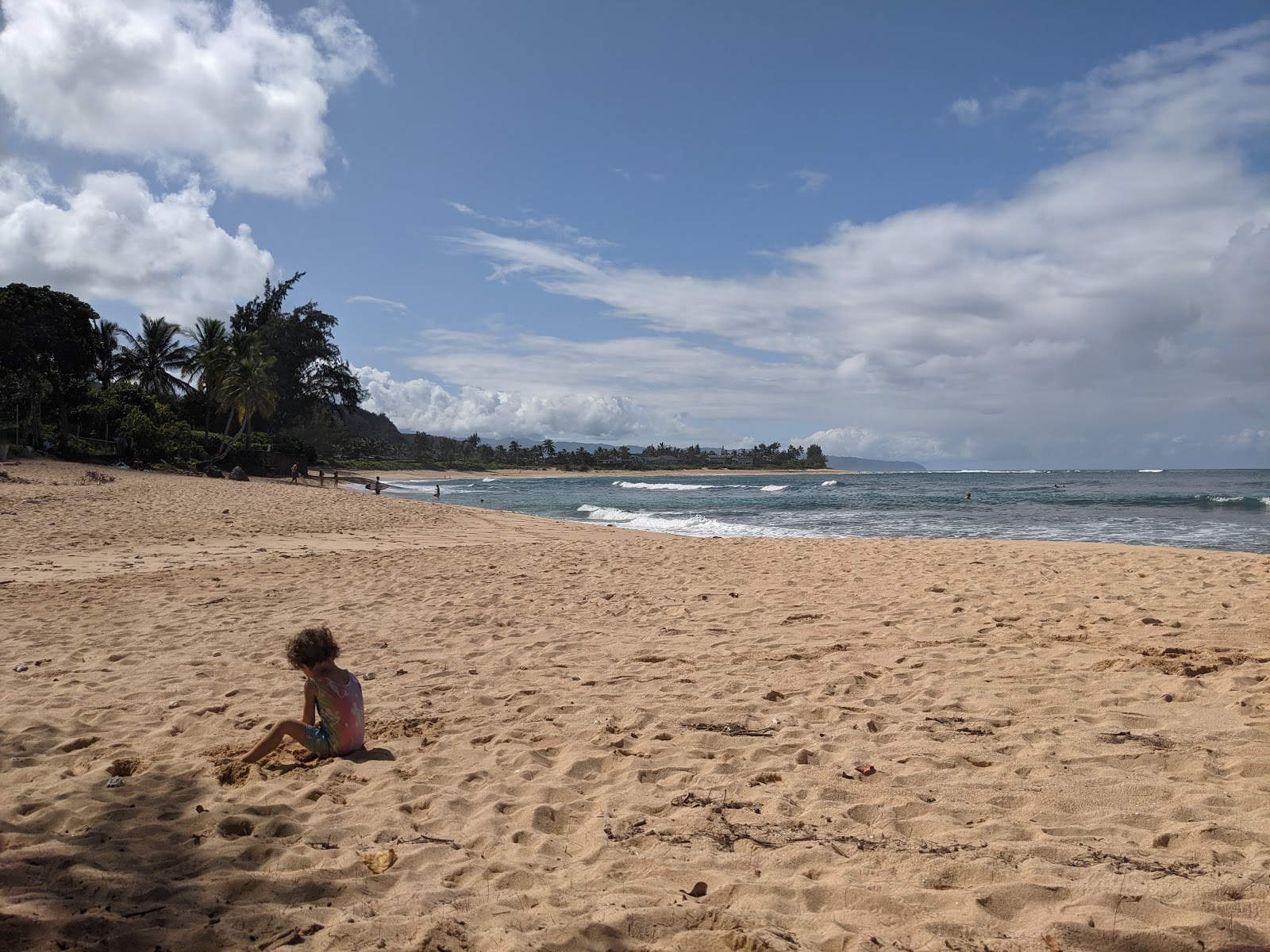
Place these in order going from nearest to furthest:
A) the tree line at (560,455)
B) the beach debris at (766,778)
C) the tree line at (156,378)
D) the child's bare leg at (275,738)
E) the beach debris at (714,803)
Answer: the beach debris at (714,803) < the beach debris at (766,778) < the child's bare leg at (275,738) < the tree line at (156,378) < the tree line at (560,455)

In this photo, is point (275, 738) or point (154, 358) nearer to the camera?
point (275, 738)

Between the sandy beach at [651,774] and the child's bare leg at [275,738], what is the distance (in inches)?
3.4

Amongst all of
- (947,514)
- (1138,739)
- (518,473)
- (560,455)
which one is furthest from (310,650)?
(560,455)

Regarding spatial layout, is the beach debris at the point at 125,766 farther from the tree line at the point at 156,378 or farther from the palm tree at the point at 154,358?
the palm tree at the point at 154,358

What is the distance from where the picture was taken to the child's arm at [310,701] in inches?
154

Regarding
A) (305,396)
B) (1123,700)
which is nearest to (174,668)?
(1123,700)

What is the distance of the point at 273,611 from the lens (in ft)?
24.1

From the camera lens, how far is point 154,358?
163 ft

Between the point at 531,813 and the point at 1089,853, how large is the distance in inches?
88.8

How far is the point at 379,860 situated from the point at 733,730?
6.93ft

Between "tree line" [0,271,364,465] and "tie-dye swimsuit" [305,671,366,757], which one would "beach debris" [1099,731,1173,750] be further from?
"tree line" [0,271,364,465]

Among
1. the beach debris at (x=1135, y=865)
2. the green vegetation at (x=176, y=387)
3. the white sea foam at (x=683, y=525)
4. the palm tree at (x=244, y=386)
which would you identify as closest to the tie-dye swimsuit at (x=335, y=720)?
the beach debris at (x=1135, y=865)

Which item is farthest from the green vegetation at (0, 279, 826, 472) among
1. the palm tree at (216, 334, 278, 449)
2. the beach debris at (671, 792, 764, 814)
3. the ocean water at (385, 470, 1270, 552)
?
the beach debris at (671, 792, 764, 814)

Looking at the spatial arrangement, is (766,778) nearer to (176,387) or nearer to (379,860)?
(379,860)
